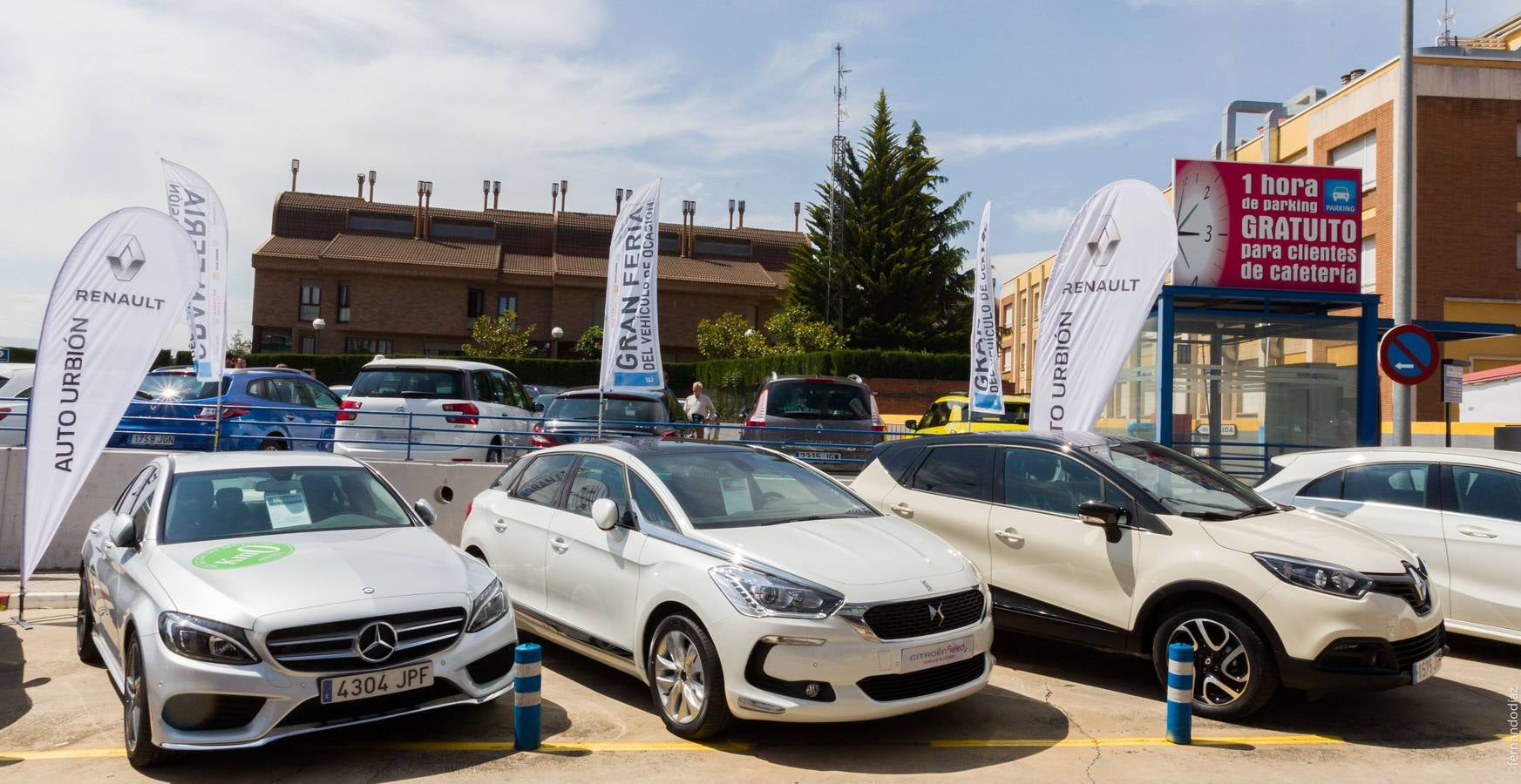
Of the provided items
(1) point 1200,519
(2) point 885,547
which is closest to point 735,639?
(2) point 885,547

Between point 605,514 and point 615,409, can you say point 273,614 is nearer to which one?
point 605,514

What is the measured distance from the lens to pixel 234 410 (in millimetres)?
13805

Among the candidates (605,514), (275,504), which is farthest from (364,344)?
(605,514)

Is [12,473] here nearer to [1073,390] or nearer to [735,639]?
[735,639]

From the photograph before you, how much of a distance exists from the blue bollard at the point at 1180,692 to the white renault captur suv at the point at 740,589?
0.93 m

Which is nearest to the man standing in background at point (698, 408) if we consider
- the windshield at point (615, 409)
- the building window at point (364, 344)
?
the windshield at point (615, 409)

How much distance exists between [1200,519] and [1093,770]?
1.86 meters

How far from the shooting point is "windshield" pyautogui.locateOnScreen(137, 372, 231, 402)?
1479 cm

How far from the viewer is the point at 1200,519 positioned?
6.19 meters

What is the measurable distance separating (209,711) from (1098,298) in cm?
832

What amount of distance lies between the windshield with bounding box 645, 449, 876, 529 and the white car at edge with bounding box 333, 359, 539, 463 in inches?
230

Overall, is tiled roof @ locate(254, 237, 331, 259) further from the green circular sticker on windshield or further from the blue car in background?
the green circular sticker on windshield

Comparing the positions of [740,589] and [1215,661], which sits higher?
[740,589]

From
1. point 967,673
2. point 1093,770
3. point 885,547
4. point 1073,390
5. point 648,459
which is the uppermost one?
point 1073,390
